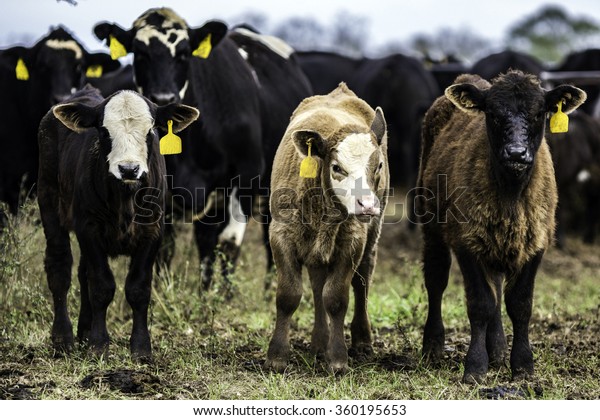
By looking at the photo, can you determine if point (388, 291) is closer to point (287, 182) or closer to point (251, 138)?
point (251, 138)

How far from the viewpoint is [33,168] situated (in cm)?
896

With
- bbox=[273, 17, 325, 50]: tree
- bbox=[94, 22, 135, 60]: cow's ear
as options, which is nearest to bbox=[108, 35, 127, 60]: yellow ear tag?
bbox=[94, 22, 135, 60]: cow's ear

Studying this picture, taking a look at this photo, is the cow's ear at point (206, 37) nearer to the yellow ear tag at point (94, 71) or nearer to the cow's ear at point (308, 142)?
the yellow ear tag at point (94, 71)

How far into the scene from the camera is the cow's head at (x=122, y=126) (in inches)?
243

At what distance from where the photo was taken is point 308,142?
634 centimetres

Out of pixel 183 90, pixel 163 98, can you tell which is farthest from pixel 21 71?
pixel 163 98

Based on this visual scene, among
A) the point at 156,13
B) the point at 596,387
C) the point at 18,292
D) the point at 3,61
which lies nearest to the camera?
the point at 596,387

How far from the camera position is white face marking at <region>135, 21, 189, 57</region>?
833cm

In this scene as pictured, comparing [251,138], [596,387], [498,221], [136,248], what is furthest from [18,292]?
[596,387]

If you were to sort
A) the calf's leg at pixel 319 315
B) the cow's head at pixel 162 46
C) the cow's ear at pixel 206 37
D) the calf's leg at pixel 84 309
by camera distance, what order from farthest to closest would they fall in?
the cow's ear at pixel 206 37 < the cow's head at pixel 162 46 < the calf's leg at pixel 84 309 < the calf's leg at pixel 319 315

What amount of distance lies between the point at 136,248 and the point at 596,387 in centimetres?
305

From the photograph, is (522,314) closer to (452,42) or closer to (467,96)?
(467,96)

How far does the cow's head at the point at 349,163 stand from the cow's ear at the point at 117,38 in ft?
9.09

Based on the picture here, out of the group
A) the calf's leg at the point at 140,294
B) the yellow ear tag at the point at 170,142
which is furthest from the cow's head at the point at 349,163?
the calf's leg at the point at 140,294
